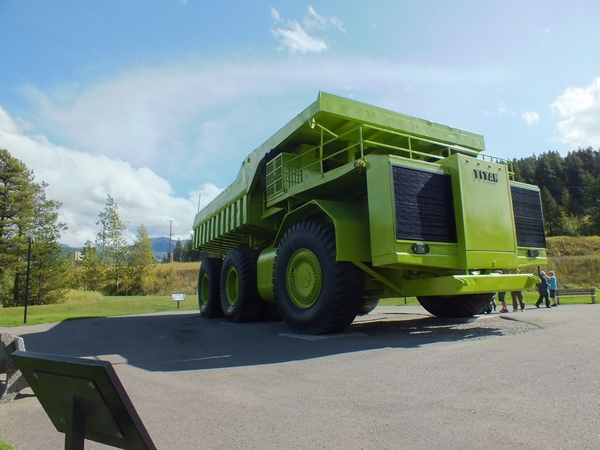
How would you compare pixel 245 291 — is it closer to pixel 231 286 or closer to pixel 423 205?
pixel 231 286

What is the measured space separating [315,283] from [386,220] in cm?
199

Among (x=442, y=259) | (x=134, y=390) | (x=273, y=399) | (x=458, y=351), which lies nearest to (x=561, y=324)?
(x=442, y=259)

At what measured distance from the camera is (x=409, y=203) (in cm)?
666

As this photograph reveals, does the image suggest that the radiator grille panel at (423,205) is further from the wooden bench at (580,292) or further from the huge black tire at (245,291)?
the wooden bench at (580,292)

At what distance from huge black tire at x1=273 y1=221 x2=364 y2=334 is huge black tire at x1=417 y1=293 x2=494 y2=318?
359cm

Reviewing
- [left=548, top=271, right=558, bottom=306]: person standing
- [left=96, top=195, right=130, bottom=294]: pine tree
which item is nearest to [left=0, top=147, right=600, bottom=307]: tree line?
[left=96, top=195, right=130, bottom=294]: pine tree

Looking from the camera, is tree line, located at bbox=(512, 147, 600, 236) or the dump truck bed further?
tree line, located at bbox=(512, 147, 600, 236)

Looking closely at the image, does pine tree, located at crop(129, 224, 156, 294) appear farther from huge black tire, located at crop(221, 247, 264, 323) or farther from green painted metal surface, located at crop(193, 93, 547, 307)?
green painted metal surface, located at crop(193, 93, 547, 307)

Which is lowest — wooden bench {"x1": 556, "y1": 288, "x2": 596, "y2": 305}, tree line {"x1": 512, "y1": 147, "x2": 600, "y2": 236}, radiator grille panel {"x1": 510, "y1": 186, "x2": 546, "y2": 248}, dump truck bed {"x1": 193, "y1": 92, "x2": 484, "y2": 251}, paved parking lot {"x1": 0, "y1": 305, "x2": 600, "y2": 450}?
paved parking lot {"x1": 0, "y1": 305, "x2": 600, "y2": 450}

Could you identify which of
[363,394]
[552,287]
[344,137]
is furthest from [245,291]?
[552,287]

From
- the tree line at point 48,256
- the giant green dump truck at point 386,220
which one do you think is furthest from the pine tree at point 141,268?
the giant green dump truck at point 386,220

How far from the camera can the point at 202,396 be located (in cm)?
402

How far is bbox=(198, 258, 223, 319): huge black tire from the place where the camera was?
1370 centimetres

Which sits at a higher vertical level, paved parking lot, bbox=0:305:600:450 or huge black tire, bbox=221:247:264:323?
huge black tire, bbox=221:247:264:323
